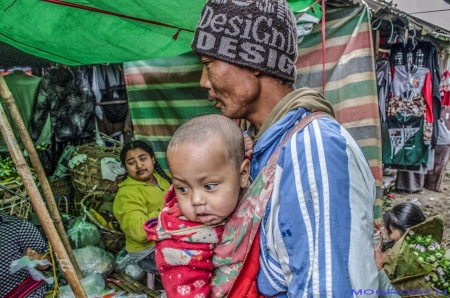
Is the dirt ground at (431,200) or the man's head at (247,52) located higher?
the man's head at (247,52)

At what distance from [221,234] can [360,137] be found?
86.8 inches

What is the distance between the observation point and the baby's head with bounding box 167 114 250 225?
1.22 metres

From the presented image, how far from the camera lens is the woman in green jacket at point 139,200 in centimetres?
348

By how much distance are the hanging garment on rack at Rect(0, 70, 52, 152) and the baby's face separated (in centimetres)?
485

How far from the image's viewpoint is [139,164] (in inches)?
153

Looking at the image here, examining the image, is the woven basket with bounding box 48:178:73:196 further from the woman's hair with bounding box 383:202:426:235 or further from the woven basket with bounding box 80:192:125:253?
the woman's hair with bounding box 383:202:426:235

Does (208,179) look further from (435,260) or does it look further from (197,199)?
(435,260)

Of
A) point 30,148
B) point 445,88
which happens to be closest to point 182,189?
point 30,148

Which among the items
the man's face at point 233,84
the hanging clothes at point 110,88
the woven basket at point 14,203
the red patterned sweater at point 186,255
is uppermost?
the hanging clothes at point 110,88

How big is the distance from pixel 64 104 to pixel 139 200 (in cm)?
275

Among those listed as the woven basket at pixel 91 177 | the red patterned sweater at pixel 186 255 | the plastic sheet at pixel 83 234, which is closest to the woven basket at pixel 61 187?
the woven basket at pixel 91 177

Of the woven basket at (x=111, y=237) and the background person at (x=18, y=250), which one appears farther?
the woven basket at (x=111, y=237)

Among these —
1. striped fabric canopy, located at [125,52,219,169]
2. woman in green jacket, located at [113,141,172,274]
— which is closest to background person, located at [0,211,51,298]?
woman in green jacket, located at [113,141,172,274]

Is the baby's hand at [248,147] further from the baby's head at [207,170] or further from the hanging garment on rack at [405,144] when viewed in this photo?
the hanging garment on rack at [405,144]
